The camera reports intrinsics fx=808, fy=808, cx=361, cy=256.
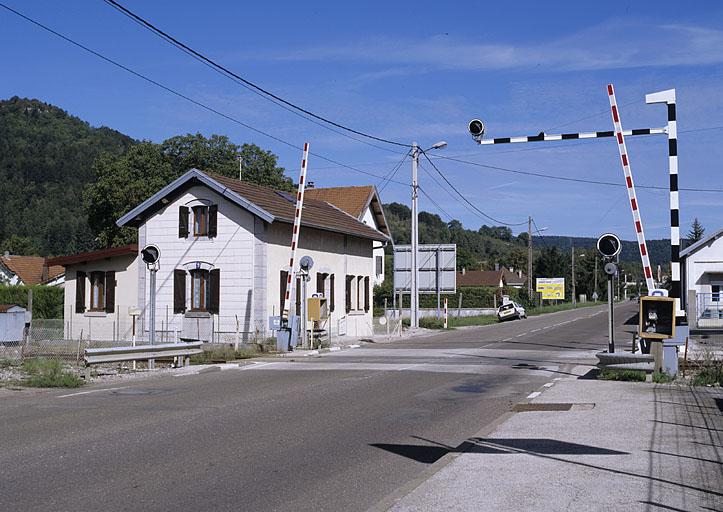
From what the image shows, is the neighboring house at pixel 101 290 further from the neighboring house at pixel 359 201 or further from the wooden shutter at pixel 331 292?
the neighboring house at pixel 359 201

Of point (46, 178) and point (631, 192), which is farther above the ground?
point (46, 178)

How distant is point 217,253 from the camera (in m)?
31.0

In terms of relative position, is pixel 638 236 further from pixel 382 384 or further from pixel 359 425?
pixel 359 425

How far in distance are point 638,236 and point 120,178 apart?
4753 cm

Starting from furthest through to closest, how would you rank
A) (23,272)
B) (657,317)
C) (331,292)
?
(23,272), (331,292), (657,317)

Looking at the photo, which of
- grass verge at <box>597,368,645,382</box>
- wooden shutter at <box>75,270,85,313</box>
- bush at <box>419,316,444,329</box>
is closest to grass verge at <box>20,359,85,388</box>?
grass verge at <box>597,368,645,382</box>

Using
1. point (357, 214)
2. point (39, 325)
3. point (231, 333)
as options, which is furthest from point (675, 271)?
point (357, 214)

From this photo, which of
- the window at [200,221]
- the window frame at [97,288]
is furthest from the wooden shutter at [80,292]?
the window at [200,221]

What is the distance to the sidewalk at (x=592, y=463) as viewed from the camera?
21.9 feet

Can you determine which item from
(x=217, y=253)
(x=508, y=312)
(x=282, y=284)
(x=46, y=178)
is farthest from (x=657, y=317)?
(x=46, y=178)

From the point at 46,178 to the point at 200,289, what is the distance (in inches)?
4125

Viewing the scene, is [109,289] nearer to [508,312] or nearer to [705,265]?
[508,312]

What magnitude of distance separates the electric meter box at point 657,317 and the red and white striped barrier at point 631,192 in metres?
0.78

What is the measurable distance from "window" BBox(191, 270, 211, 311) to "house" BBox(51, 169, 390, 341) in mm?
39
